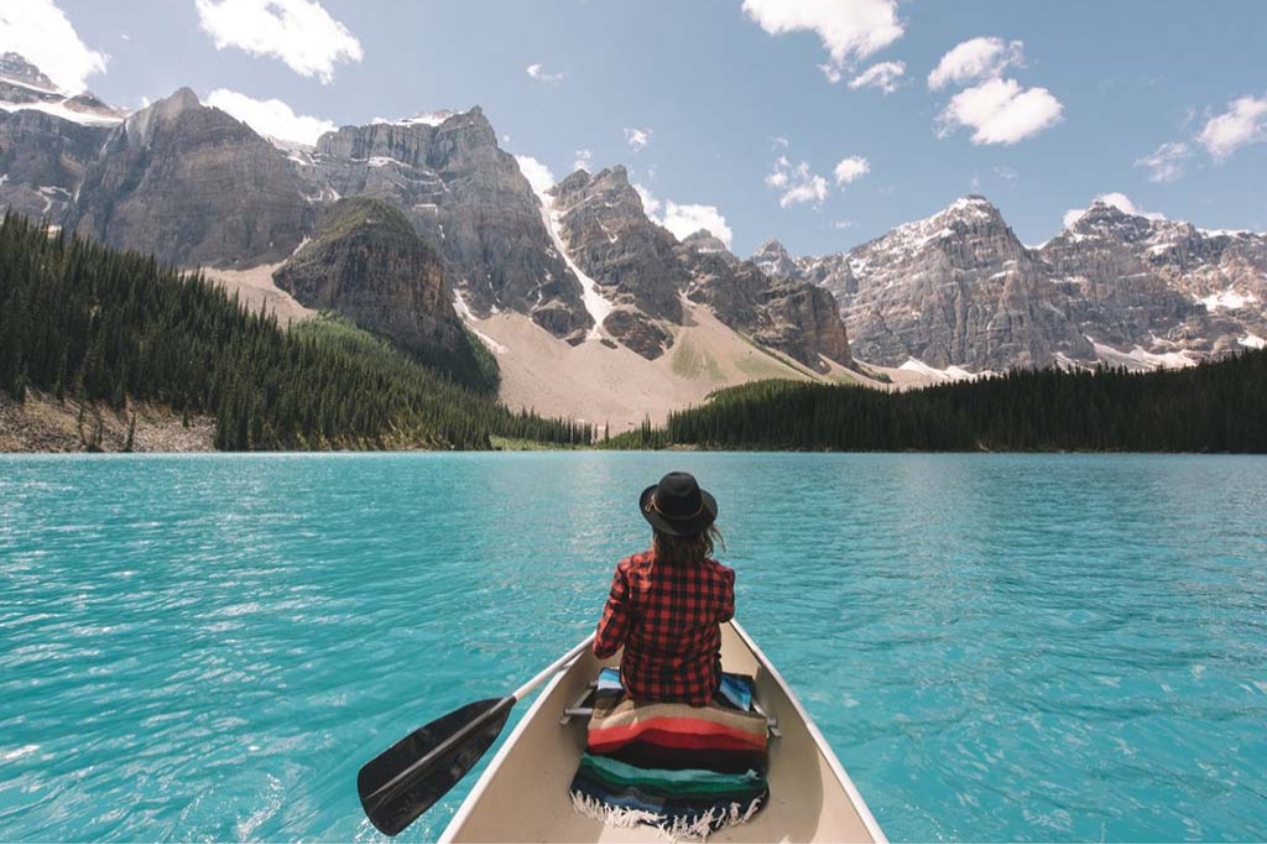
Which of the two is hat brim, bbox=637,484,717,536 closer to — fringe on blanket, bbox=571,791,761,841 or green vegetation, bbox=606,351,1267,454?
fringe on blanket, bbox=571,791,761,841

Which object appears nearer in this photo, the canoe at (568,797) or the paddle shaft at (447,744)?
the canoe at (568,797)

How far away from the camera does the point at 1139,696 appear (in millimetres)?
9953

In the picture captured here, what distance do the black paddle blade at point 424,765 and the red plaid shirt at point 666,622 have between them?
1489 millimetres

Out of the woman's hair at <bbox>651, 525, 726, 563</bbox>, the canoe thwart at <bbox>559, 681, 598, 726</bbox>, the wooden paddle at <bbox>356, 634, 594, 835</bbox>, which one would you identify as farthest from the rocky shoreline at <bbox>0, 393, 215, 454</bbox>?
the woman's hair at <bbox>651, 525, 726, 563</bbox>

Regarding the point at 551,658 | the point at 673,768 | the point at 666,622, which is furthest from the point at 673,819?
the point at 551,658

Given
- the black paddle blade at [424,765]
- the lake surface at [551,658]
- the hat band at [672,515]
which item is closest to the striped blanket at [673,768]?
the black paddle blade at [424,765]

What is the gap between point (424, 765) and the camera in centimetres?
605

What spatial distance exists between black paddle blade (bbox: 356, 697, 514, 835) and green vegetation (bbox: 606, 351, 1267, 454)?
156 m

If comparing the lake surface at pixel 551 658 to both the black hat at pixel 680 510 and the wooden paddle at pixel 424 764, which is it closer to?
the wooden paddle at pixel 424 764

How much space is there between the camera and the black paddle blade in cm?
557

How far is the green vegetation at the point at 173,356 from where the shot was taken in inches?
3428

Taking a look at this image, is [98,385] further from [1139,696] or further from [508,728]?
[1139,696]

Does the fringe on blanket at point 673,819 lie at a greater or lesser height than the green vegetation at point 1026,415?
lesser

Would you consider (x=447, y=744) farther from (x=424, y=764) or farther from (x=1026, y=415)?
(x=1026, y=415)
